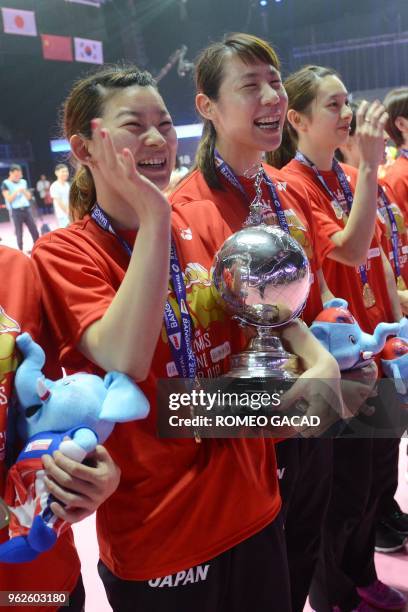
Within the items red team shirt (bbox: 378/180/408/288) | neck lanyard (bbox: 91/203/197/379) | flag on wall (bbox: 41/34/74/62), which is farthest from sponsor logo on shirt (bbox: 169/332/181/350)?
flag on wall (bbox: 41/34/74/62)

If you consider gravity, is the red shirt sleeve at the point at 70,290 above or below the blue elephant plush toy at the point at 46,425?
above

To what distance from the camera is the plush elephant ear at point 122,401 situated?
2.99 ft

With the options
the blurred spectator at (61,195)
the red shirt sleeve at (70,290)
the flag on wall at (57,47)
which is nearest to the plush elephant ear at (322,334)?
the red shirt sleeve at (70,290)

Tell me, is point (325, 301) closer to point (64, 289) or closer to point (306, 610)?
point (64, 289)

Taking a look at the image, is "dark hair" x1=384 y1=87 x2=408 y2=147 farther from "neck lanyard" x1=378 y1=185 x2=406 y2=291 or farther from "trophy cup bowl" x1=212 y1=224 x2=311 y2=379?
"trophy cup bowl" x1=212 y1=224 x2=311 y2=379

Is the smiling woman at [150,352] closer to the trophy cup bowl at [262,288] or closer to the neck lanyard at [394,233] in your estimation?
the trophy cup bowl at [262,288]

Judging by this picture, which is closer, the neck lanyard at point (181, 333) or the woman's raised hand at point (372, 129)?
the neck lanyard at point (181, 333)

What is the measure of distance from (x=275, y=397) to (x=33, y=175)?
9936 millimetres

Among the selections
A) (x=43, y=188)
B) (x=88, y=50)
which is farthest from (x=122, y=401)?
(x=43, y=188)

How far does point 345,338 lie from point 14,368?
717 mm

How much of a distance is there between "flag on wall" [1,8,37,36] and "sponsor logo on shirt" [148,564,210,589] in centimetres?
793

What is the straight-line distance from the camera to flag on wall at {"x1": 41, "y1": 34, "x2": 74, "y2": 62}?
8.80m

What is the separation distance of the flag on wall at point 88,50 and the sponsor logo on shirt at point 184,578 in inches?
360

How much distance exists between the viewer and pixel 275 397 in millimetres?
1064
